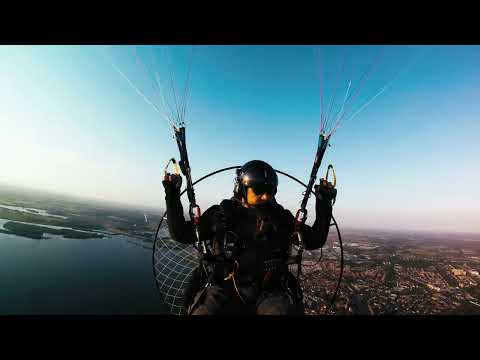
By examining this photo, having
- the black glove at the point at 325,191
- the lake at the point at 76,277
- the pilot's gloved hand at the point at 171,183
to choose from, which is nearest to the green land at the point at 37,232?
the lake at the point at 76,277

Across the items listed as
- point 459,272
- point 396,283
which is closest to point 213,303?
point 396,283

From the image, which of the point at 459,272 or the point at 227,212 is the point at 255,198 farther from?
the point at 459,272

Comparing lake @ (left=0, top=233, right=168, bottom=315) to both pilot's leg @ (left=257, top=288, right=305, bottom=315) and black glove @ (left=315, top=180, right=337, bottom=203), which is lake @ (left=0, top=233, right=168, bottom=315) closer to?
pilot's leg @ (left=257, top=288, right=305, bottom=315)

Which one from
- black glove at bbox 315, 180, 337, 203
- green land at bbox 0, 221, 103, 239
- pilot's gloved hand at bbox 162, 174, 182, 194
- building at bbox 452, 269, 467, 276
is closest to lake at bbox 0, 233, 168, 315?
green land at bbox 0, 221, 103, 239

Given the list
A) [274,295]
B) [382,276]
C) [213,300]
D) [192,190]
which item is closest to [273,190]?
[192,190]
